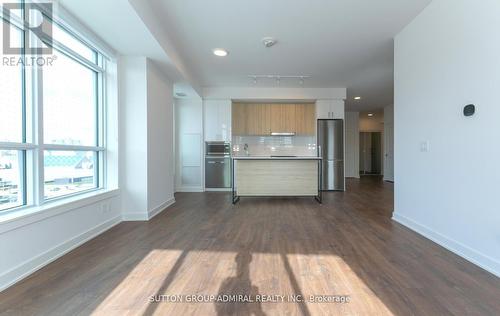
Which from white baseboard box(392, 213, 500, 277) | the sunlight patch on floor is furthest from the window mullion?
white baseboard box(392, 213, 500, 277)

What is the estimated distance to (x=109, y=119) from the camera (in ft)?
10.7

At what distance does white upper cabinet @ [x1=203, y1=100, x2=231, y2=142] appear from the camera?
20.0 feet

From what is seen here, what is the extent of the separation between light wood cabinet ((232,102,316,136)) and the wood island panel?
2012 mm

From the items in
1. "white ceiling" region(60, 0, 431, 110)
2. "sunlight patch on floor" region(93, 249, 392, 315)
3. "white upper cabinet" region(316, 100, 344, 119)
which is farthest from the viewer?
"white upper cabinet" region(316, 100, 344, 119)

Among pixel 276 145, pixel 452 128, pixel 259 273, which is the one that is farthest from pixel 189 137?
pixel 452 128

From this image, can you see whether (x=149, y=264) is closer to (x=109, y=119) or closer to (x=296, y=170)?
(x=109, y=119)

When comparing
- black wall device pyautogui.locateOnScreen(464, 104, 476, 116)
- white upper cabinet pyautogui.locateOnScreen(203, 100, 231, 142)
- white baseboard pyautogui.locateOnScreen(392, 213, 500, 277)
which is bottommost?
white baseboard pyautogui.locateOnScreen(392, 213, 500, 277)

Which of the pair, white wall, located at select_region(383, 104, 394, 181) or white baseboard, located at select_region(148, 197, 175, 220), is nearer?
white baseboard, located at select_region(148, 197, 175, 220)

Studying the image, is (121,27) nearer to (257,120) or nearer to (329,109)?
(257,120)

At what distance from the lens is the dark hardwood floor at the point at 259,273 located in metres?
1.46

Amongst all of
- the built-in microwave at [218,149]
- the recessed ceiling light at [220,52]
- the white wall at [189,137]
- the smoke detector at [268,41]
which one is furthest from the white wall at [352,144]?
the recessed ceiling light at [220,52]

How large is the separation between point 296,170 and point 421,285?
309 cm

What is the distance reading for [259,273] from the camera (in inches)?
73.4

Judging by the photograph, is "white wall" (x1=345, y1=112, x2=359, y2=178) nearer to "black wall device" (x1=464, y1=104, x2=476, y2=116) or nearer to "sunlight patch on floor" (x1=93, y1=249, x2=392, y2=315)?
"black wall device" (x1=464, y1=104, x2=476, y2=116)
